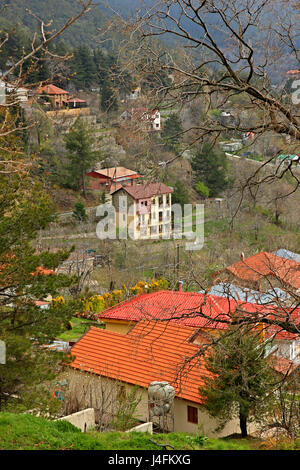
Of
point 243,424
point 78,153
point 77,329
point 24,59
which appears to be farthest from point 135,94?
point 78,153

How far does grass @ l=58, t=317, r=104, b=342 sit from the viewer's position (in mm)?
18688

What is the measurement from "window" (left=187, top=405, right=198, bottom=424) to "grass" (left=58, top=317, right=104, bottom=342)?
7.27m

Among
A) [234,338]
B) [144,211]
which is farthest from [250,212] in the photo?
[234,338]

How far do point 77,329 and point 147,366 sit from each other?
26.3 ft

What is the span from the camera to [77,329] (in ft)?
66.9

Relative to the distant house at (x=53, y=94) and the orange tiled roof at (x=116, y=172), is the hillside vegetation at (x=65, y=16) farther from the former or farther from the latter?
the distant house at (x=53, y=94)

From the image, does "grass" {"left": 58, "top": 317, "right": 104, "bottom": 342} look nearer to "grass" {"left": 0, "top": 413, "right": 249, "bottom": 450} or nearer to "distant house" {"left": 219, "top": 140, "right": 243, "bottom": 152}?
"distant house" {"left": 219, "top": 140, "right": 243, "bottom": 152}

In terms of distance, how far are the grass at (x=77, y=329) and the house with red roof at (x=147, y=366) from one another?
405 cm

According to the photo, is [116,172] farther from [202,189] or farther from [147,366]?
[147,366]

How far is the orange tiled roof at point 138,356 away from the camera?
12305 mm

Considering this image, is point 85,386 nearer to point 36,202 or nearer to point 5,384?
point 5,384

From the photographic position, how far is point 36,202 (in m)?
10.6

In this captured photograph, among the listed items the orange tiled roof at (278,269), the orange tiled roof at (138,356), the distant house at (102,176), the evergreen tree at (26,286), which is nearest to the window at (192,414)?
the orange tiled roof at (138,356)

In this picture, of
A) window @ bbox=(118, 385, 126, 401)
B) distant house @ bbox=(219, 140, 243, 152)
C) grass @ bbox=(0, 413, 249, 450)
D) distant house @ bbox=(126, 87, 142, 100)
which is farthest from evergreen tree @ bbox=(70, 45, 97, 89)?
distant house @ bbox=(126, 87, 142, 100)
